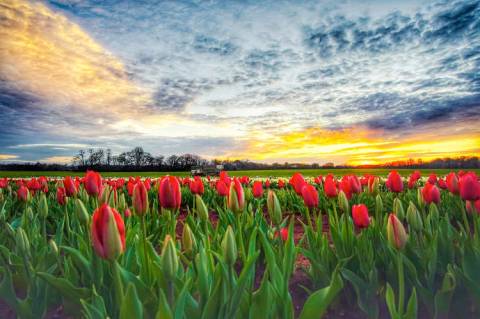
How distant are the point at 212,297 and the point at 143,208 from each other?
88 cm

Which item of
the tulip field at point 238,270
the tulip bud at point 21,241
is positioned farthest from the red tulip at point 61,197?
the tulip bud at point 21,241

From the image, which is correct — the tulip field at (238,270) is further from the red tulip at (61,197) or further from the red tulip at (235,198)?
the red tulip at (61,197)

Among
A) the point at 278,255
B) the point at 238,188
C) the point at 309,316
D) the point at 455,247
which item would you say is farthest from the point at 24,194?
the point at 455,247

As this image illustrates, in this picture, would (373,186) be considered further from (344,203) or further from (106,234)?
(106,234)

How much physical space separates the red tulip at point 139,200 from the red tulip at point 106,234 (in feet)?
2.34

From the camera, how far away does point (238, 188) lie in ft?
8.87

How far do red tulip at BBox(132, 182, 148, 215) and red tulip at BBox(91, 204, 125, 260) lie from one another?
0.71m

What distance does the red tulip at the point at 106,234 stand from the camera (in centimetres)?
161

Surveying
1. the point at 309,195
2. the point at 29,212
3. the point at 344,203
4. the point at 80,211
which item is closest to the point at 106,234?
the point at 80,211

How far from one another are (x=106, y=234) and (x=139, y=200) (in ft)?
2.56

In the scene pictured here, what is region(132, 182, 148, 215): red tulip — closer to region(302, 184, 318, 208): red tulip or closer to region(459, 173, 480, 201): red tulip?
region(302, 184, 318, 208): red tulip

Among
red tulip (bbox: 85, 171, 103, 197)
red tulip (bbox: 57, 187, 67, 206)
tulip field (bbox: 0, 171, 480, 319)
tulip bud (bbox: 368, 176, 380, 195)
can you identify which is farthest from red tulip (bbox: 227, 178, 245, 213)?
red tulip (bbox: 57, 187, 67, 206)

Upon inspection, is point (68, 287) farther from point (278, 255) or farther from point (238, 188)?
point (278, 255)

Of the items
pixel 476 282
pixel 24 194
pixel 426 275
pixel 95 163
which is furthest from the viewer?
pixel 95 163
